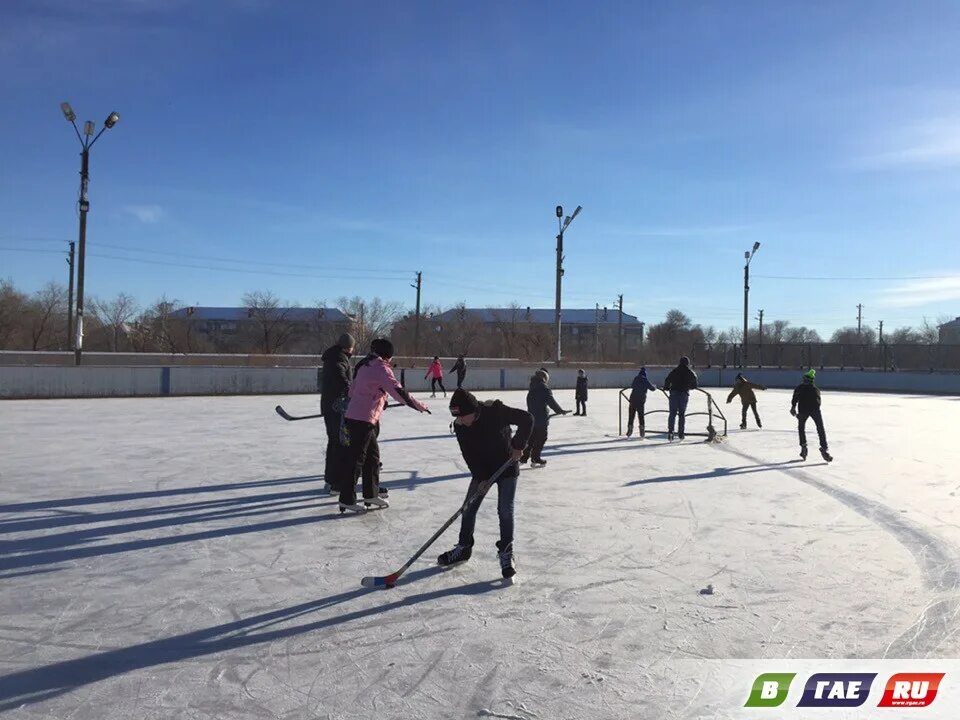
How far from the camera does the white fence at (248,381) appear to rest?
2212cm

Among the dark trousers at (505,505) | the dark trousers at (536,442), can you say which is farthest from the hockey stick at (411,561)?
the dark trousers at (536,442)

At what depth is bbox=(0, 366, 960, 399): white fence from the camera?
72.6 feet

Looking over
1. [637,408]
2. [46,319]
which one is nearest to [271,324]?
[46,319]

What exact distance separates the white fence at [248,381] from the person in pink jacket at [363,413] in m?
7.53

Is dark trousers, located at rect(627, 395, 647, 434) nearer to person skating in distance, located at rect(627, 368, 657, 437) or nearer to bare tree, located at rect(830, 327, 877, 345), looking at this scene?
person skating in distance, located at rect(627, 368, 657, 437)

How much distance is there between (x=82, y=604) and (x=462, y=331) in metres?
69.0

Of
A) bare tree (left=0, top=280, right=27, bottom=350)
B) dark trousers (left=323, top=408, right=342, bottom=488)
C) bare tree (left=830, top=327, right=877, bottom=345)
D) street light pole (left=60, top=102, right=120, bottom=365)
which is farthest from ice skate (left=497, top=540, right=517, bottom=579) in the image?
Result: bare tree (left=830, top=327, right=877, bottom=345)

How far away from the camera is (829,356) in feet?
138

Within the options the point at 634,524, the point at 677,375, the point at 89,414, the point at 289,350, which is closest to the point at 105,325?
the point at 289,350

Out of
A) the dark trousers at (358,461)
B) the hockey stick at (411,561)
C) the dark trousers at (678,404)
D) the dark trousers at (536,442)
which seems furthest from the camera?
the dark trousers at (678,404)

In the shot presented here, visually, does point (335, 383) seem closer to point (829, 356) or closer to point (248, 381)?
point (248, 381)

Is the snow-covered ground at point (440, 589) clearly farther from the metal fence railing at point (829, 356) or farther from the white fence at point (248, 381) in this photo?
the metal fence railing at point (829, 356)

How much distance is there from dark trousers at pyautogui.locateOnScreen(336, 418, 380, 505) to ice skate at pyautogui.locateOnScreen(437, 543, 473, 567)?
5.84ft

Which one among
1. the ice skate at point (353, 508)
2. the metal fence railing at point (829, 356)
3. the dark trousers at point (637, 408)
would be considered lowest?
the ice skate at point (353, 508)
